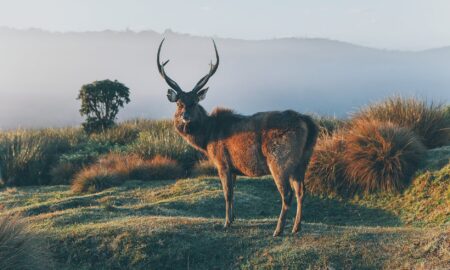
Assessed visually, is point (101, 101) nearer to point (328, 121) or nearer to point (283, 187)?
point (328, 121)

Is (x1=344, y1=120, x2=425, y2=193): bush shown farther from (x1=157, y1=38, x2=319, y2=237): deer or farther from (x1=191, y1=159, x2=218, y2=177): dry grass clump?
(x1=191, y1=159, x2=218, y2=177): dry grass clump

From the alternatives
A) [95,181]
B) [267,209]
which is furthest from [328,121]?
[95,181]

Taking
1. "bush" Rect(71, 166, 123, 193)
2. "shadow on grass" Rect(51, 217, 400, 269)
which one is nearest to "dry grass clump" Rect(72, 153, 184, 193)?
"bush" Rect(71, 166, 123, 193)

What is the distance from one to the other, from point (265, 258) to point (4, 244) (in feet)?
13.2

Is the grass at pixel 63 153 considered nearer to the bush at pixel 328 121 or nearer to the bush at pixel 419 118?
the bush at pixel 328 121

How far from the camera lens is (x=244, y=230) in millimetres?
9312

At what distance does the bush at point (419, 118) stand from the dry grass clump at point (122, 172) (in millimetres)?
5893

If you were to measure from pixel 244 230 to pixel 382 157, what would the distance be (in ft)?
17.3

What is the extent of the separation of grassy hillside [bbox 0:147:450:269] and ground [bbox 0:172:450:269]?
0.02m

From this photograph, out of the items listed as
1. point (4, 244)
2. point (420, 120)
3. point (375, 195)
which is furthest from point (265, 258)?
point (420, 120)

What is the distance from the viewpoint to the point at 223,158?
31.5 ft

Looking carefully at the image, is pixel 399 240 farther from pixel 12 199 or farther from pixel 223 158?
pixel 12 199

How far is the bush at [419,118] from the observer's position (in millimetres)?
15125

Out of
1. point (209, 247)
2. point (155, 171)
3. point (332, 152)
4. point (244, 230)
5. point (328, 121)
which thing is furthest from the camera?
point (328, 121)
